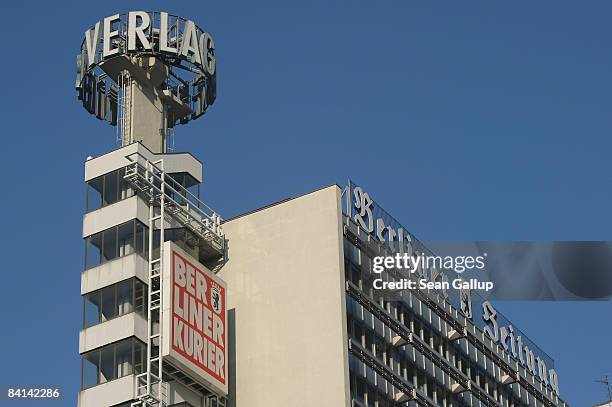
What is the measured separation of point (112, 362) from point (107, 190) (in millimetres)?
12872

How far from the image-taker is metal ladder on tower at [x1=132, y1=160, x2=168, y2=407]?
90625 mm

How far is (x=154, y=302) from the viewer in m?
94.4

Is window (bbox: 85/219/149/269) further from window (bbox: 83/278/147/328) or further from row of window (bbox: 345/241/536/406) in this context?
row of window (bbox: 345/241/536/406)

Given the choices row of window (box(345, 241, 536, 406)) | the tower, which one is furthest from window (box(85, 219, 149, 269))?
row of window (box(345, 241, 536, 406))

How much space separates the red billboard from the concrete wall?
283cm

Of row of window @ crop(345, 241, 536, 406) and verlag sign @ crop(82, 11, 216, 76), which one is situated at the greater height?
verlag sign @ crop(82, 11, 216, 76)

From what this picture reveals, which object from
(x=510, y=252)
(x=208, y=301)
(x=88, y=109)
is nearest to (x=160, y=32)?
(x=88, y=109)

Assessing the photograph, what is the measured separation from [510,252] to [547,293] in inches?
205

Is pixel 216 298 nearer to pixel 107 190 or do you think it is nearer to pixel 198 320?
pixel 198 320

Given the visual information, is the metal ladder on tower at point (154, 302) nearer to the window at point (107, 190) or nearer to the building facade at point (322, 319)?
the window at point (107, 190)

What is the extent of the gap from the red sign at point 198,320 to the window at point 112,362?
2.36 metres

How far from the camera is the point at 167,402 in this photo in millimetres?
91875

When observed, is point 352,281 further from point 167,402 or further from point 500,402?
point 500,402

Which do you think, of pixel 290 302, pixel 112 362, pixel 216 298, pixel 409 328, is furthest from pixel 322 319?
pixel 112 362
